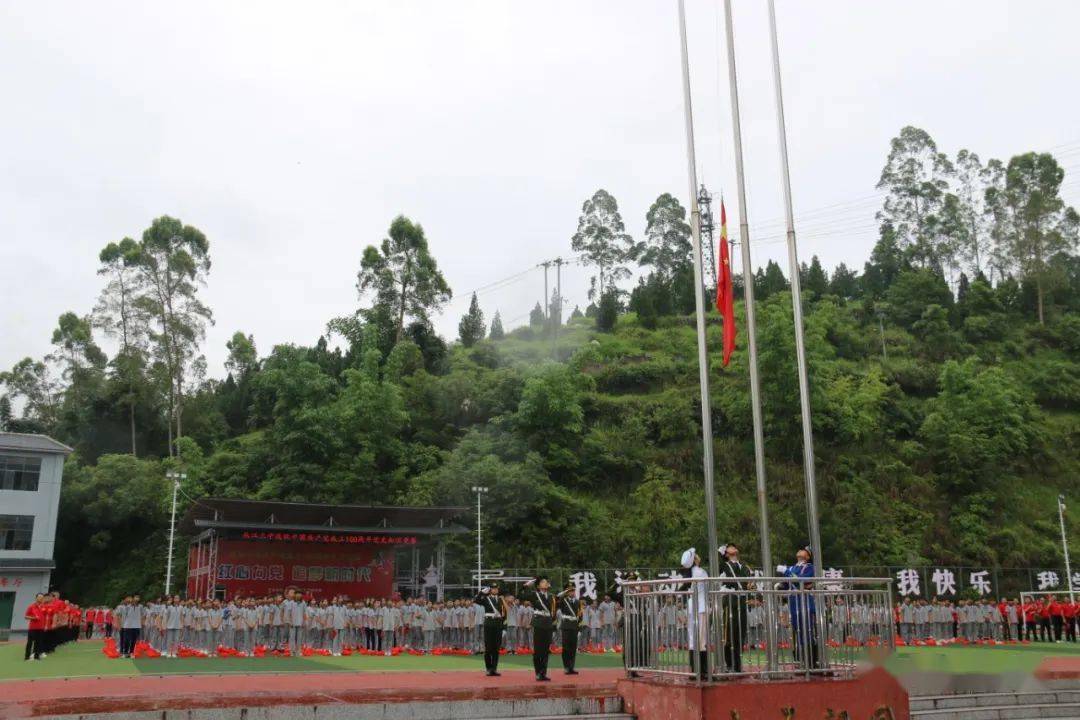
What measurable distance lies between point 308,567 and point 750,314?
20509 mm

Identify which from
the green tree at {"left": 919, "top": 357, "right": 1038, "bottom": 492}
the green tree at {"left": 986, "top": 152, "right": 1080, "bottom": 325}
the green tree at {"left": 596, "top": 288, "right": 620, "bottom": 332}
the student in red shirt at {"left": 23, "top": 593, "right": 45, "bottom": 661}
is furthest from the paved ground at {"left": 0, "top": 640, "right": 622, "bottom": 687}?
the green tree at {"left": 986, "top": 152, "right": 1080, "bottom": 325}

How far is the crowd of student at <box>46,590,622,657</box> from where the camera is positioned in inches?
762

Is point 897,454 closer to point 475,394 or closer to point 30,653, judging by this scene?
point 475,394

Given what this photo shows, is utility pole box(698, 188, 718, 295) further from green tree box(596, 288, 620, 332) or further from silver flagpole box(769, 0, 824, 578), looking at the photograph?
green tree box(596, 288, 620, 332)

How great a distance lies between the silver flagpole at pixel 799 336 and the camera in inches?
402

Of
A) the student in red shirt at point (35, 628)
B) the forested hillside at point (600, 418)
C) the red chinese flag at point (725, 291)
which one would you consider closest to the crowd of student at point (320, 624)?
the student in red shirt at point (35, 628)

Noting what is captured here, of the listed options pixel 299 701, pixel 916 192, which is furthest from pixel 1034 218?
pixel 299 701

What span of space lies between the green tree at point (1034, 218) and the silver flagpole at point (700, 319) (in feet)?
187

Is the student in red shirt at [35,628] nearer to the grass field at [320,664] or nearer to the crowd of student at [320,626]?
the grass field at [320,664]

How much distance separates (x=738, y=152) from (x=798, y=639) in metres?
6.02

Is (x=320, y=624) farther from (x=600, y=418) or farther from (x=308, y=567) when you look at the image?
(x=600, y=418)

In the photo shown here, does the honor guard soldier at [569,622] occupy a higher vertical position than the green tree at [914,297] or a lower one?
lower

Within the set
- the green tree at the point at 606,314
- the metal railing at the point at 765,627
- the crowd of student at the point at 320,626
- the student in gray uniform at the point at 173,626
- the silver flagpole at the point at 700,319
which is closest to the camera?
the metal railing at the point at 765,627

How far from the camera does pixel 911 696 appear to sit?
35.2ft
